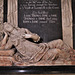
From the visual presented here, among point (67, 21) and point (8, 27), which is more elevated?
point (67, 21)

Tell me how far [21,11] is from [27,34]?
1031 millimetres

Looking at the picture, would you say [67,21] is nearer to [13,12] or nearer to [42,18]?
[42,18]

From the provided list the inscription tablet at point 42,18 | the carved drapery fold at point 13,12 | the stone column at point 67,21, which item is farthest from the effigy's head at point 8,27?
the stone column at point 67,21

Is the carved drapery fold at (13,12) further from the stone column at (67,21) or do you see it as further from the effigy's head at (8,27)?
the stone column at (67,21)

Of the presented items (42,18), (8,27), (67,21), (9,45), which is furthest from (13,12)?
(67,21)

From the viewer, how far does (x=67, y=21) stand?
4621mm

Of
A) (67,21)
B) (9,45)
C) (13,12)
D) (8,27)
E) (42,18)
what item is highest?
(13,12)

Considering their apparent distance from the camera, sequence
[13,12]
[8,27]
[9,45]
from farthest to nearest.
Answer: [13,12] → [8,27] → [9,45]

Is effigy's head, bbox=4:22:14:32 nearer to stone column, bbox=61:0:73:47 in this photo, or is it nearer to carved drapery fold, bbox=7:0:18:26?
carved drapery fold, bbox=7:0:18:26

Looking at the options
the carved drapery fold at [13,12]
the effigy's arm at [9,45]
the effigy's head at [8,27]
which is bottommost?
the effigy's arm at [9,45]

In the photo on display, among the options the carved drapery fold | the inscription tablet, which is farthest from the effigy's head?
the inscription tablet

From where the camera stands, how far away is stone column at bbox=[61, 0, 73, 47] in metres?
4.58

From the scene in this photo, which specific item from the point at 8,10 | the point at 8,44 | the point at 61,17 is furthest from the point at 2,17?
the point at 61,17

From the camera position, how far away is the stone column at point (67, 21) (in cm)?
458
